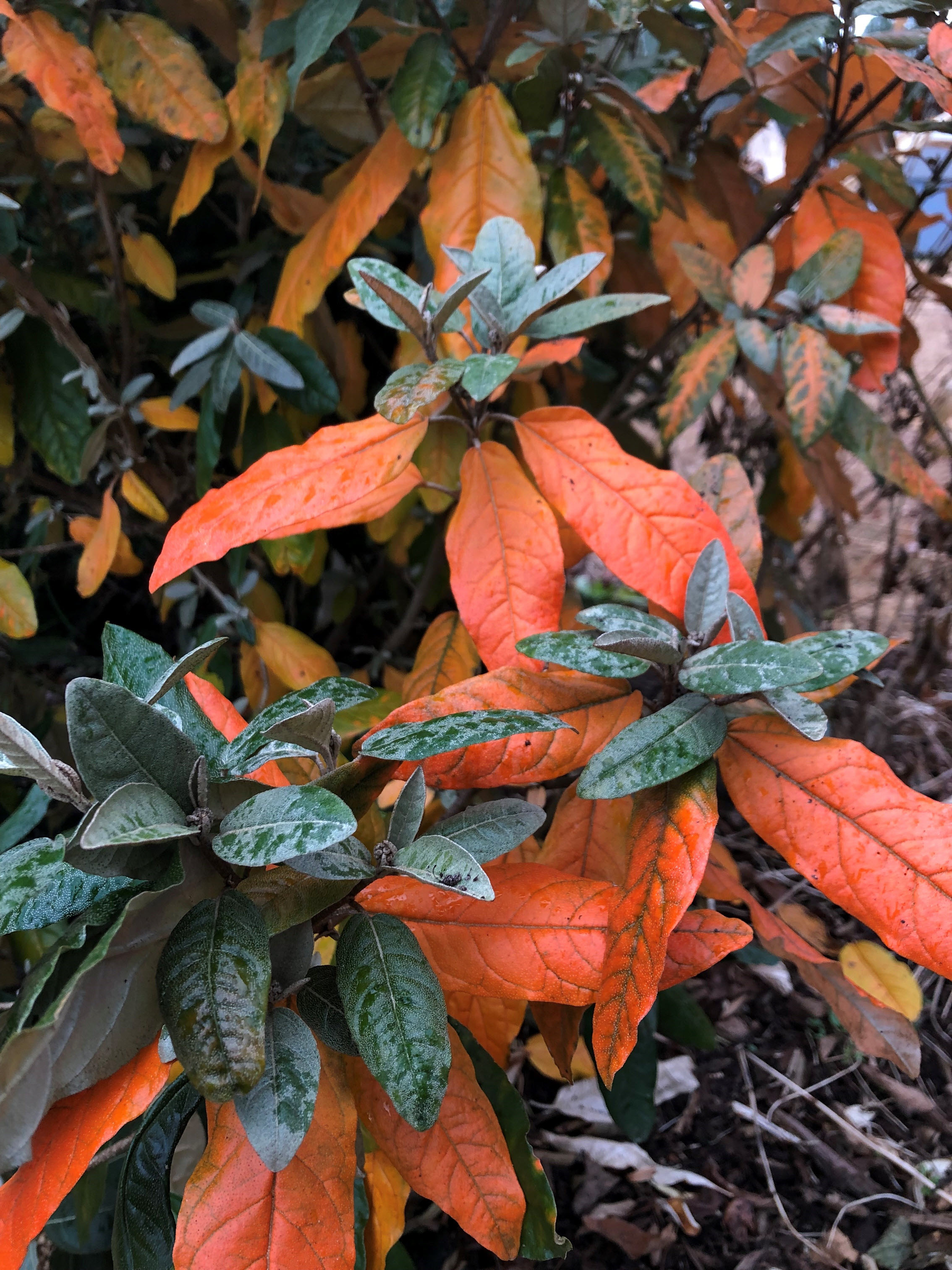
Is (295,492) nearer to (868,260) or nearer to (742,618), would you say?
(742,618)

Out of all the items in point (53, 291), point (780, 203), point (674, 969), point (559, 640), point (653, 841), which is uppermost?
point (53, 291)

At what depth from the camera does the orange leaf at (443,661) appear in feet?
3.23

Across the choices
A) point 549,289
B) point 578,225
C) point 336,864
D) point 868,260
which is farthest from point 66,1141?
point 868,260

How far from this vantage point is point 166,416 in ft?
4.25

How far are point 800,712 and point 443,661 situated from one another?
46cm

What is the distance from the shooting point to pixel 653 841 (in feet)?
2.02

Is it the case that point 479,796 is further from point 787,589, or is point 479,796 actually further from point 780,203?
point 780,203

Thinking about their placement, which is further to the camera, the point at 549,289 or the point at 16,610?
the point at 16,610

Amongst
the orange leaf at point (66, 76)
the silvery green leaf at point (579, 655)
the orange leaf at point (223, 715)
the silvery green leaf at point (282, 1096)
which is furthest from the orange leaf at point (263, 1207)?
the orange leaf at point (66, 76)

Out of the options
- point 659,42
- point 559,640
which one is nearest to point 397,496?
point 559,640

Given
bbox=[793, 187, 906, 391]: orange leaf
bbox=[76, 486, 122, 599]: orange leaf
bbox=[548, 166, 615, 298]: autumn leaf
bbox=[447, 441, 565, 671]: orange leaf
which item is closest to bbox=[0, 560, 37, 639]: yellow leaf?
bbox=[76, 486, 122, 599]: orange leaf

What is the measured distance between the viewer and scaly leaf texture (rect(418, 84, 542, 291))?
101cm

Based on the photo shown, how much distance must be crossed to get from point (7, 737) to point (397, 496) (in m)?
0.45

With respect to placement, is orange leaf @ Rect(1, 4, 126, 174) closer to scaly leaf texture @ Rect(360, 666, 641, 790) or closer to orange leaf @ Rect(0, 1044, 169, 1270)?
scaly leaf texture @ Rect(360, 666, 641, 790)
